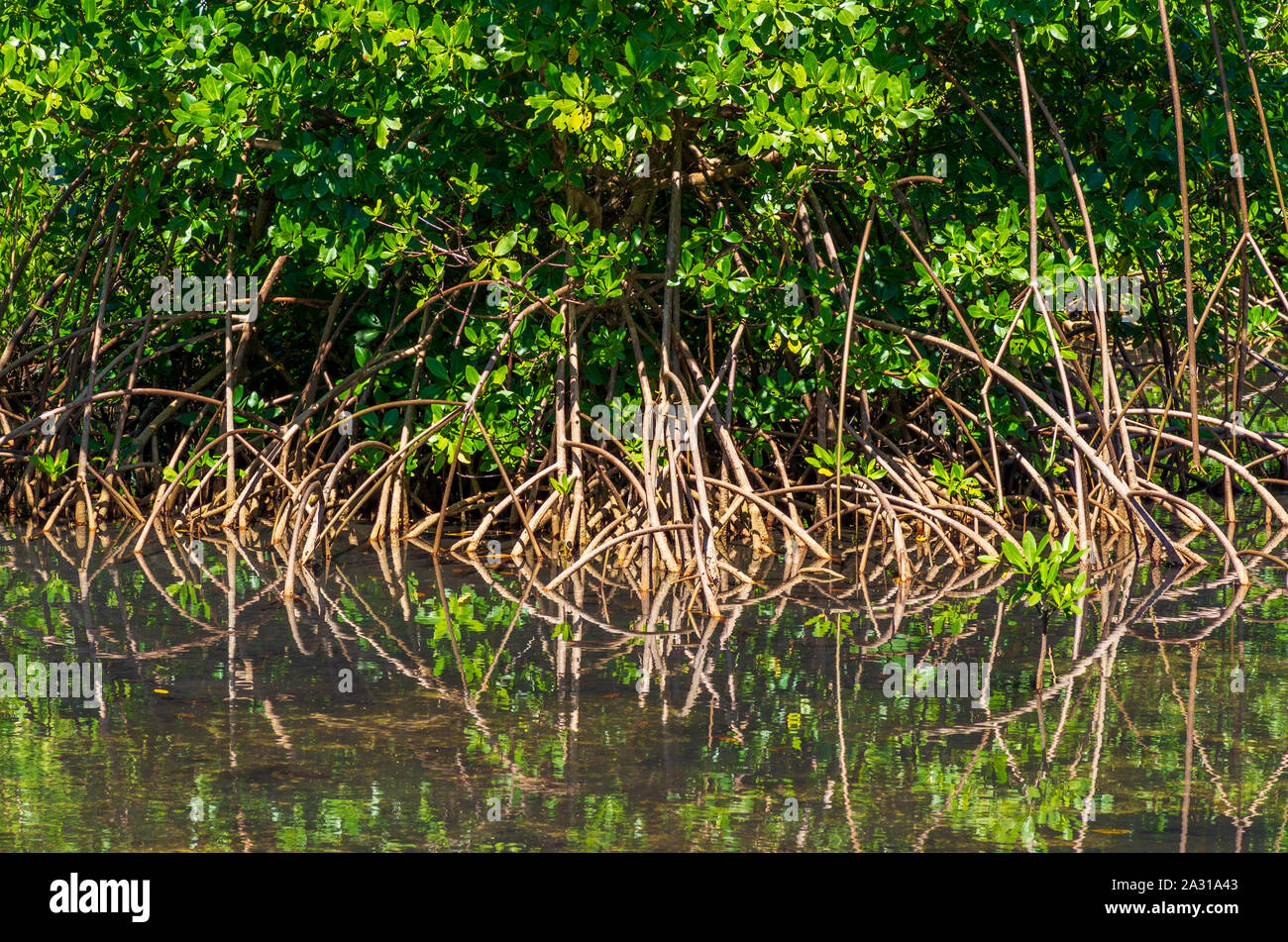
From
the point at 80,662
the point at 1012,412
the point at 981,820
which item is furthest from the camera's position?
the point at 1012,412

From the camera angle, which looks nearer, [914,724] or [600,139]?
[914,724]

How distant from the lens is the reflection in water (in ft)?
10.2

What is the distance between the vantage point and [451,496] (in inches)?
307

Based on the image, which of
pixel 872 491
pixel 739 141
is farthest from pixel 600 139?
pixel 872 491

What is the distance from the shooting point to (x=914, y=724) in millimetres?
3850

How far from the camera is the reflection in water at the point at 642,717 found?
10.2ft

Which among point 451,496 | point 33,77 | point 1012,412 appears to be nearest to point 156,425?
point 451,496

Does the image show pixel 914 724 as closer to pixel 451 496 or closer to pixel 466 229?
pixel 466 229

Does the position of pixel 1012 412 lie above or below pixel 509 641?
above

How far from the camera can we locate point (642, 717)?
3922 millimetres

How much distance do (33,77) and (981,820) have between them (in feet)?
15.6
